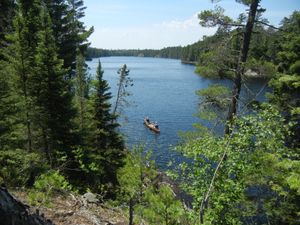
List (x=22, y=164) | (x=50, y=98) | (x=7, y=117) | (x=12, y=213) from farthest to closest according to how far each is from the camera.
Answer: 1. (x=50, y=98)
2. (x=7, y=117)
3. (x=22, y=164)
4. (x=12, y=213)

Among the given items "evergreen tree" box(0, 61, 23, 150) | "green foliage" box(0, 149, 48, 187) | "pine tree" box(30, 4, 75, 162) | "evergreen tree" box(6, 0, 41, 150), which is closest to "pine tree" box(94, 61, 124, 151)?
"pine tree" box(30, 4, 75, 162)

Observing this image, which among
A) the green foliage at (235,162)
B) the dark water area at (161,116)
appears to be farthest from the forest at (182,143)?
the dark water area at (161,116)

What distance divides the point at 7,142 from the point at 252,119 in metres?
9.95

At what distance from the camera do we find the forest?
7078mm

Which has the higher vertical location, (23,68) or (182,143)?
(23,68)

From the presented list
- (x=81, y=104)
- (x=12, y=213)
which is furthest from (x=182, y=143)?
(x=81, y=104)

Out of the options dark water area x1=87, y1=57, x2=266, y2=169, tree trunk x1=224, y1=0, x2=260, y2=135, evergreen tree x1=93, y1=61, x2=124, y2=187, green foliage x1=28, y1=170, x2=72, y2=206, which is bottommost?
dark water area x1=87, y1=57, x2=266, y2=169

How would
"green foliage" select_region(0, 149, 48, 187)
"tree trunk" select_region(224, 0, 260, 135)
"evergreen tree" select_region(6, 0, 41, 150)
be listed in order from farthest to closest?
1. "evergreen tree" select_region(6, 0, 41, 150)
2. "green foliage" select_region(0, 149, 48, 187)
3. "tree trunk" select_region(224, 0, 260, 135)

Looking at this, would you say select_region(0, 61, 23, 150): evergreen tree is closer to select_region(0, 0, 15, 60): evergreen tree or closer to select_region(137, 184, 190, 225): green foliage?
select_region(137, 184, 190, 225): green foliage

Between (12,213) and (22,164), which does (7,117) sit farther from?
(12,213)

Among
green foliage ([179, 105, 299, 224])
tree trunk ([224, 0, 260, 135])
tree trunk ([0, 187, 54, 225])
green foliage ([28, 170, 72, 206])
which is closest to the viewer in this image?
Answer: tree trunk ([0, 187, 54, 225])

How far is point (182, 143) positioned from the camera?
9906mm

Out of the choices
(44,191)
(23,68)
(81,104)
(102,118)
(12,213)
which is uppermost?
(23,68)

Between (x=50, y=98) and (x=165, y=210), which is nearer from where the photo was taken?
(x=165, y=210)
